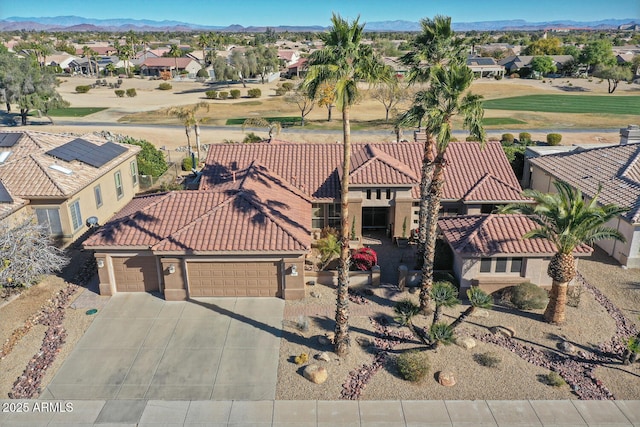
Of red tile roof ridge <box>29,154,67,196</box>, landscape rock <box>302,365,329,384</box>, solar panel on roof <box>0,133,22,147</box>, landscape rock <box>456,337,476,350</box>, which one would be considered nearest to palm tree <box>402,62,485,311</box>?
landscape rock <box>456,337,476,350</box>

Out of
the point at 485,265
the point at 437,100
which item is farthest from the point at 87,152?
the point at 485,265

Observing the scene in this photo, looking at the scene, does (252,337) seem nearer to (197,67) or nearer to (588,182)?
(588,182)

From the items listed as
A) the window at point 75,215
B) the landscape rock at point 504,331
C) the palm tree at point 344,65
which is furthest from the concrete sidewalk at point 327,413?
the window at point 75,215

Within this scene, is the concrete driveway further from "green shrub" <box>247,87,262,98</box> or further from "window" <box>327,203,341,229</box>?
"green shrub" <box>247,87,262,98</box>

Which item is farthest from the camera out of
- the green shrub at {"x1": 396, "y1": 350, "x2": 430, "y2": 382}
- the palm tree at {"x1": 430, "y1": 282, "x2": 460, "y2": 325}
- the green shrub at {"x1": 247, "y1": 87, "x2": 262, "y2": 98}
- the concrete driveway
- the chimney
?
the green shrub at {"x1": 247, "y1": 87, "x2": 262, "y2": 98}

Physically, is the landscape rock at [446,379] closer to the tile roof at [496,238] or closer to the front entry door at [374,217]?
the tile roof at [496,238]

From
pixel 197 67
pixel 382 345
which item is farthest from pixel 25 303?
pixel 197 67

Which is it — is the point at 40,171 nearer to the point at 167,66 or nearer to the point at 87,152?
the point at 87,152
